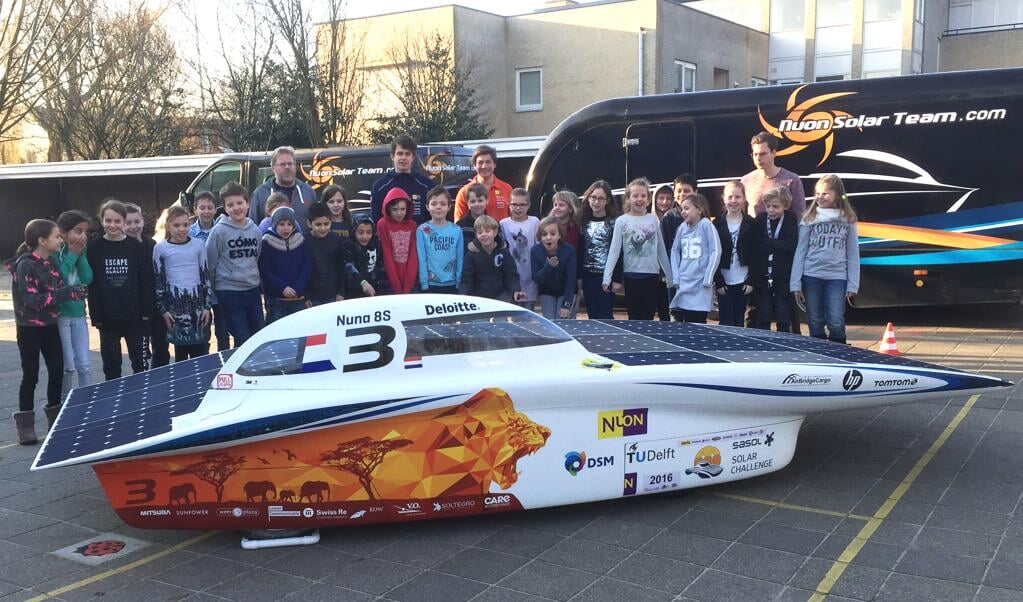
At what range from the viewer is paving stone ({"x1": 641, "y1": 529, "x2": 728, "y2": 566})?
4062 mm

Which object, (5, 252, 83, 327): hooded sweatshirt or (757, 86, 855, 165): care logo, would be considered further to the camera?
(757, 86, 855, 165): care logo

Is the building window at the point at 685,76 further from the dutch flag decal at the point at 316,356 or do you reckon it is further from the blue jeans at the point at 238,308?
the dutch flag decal at the point at 316,356

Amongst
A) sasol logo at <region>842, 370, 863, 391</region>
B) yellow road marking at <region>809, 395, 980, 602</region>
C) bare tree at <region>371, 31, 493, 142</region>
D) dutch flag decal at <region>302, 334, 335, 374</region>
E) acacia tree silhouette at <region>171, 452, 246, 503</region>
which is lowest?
yellow road marking at <region>809, 395, 980, 602</region>

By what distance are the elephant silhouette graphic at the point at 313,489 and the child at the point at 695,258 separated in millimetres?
3972

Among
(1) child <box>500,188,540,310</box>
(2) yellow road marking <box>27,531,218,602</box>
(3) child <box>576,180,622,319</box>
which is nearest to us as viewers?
(2) yellow road marking <box>27,531,218,602</box>

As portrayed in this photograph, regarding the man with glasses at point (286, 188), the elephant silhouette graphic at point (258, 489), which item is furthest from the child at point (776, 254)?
the elephant silhouette graphic at point (258, 489)

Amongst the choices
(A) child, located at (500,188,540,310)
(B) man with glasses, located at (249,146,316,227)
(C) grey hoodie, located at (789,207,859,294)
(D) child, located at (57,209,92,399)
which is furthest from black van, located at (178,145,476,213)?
(D) child, located at (57,209,92,399)

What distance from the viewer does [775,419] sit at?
16.1 feet

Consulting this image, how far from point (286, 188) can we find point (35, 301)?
2.47 m

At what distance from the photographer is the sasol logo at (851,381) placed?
190 inches

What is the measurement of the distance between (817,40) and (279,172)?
89.5 ft

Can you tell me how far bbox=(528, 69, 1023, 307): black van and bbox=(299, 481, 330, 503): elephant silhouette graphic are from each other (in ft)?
23.1

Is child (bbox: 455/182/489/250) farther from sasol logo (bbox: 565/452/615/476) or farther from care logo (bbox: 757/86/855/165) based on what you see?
care logo (bbox: 757/86/855/165)

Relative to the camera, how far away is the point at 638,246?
745cm
